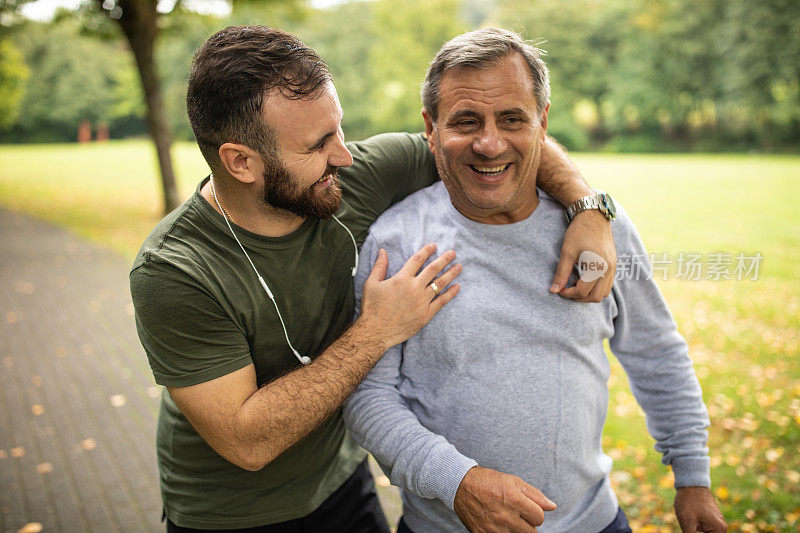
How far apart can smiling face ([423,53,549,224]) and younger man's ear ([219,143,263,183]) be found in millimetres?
664

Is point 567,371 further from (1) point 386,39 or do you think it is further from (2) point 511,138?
(1) point 386,39

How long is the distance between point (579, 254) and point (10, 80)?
5701 centimetres

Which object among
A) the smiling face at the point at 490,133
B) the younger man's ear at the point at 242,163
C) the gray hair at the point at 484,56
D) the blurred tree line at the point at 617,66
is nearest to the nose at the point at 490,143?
the smiling face at the point at 490,133

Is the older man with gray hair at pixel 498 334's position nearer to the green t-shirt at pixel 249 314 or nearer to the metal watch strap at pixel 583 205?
the metal watch strap at pixel 583 205

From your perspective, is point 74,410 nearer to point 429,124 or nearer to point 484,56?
point 429,124

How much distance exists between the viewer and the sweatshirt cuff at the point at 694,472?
7.46 feet

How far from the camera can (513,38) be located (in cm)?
208

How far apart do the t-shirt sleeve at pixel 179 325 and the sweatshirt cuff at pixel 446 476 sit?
712mm

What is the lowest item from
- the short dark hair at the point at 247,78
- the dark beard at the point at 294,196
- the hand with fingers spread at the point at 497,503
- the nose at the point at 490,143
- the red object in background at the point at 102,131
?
the red object in background at the point at 102,131

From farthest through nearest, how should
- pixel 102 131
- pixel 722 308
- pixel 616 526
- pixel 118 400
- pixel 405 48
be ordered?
pixel 102 131
pixel 405 48
pixel 722 308
pixel 118 400
pixel 616 526

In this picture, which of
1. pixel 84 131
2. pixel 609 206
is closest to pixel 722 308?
pixel 609 206

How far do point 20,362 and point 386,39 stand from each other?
40622 mm

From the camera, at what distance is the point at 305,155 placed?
1994 millimetres

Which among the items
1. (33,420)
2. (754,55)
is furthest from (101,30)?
(754,55)
